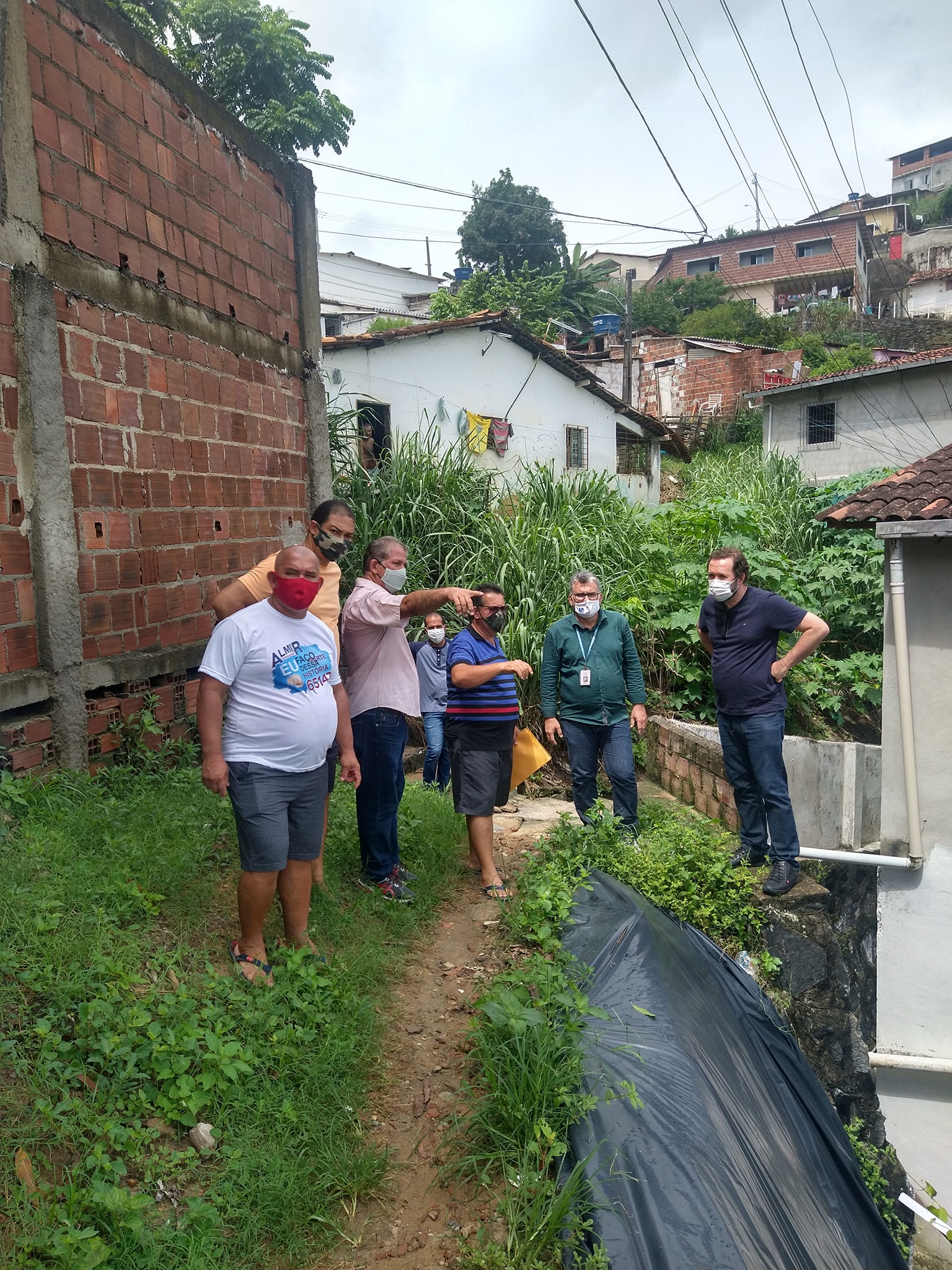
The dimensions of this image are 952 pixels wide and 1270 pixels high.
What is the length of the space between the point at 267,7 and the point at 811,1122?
857 inches

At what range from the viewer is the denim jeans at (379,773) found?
4.11 metres

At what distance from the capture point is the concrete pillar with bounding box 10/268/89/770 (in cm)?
375

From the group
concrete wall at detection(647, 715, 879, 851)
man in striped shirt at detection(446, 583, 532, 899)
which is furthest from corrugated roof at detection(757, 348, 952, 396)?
man in striped shirt at detection(446, 583, 532, 899)

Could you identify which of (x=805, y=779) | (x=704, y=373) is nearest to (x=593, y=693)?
(x=805, y=779)

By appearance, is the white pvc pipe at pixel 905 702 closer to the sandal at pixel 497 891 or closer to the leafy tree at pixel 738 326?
the sandal at pixel 497 891

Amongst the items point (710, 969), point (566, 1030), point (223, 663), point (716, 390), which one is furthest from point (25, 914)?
point (716, 390)

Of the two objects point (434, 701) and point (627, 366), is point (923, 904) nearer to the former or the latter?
point (434, 701)

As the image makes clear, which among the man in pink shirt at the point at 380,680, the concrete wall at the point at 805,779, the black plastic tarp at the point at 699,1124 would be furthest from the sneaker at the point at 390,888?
the concrete wall at the point at 805,779

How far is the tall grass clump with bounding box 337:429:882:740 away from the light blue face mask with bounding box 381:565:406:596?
14.2ft

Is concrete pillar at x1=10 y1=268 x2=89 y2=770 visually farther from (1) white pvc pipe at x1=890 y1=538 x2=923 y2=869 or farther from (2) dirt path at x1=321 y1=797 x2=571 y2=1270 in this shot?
(1) white pvc pipe at x1=890 y1=538 x2=923 y2=869

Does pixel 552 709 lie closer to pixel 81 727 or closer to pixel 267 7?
pixel 81 727

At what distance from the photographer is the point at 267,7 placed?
1828 cm

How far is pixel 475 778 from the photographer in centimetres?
448

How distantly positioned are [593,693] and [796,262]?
41757mm
